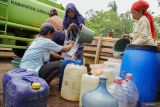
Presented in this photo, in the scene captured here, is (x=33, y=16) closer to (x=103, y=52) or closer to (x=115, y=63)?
(x=103, y=52)

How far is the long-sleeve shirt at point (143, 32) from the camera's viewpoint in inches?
141

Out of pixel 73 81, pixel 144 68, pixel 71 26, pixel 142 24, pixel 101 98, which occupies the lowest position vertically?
→ pixel 73 81

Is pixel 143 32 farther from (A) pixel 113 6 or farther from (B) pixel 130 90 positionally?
(A) pixel 113 6

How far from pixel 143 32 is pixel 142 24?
0.36ft

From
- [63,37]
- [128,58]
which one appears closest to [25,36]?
[63,37]

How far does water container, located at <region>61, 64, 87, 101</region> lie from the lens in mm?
3646

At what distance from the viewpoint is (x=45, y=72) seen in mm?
3832

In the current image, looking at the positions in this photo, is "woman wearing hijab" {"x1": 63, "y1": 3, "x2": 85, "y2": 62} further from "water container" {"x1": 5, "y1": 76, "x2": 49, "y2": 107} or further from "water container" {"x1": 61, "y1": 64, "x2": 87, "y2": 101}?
"water container" {"x1": 5, "y1": 76, "x2": 49, "y2": 107}

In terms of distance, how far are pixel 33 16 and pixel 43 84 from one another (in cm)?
574

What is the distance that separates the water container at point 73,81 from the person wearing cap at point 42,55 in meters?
0.28

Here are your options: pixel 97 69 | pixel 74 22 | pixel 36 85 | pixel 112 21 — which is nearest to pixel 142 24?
pixel 97 69

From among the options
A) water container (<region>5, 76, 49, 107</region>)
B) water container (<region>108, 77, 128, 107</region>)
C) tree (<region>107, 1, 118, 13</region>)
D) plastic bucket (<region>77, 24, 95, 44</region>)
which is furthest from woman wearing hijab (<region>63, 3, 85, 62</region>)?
tree (<region>107, 1, 118, 13</region>)

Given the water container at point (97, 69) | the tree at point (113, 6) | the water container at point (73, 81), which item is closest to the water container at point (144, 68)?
the water container at point (97, 69)

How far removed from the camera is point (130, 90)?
10.1 ft
